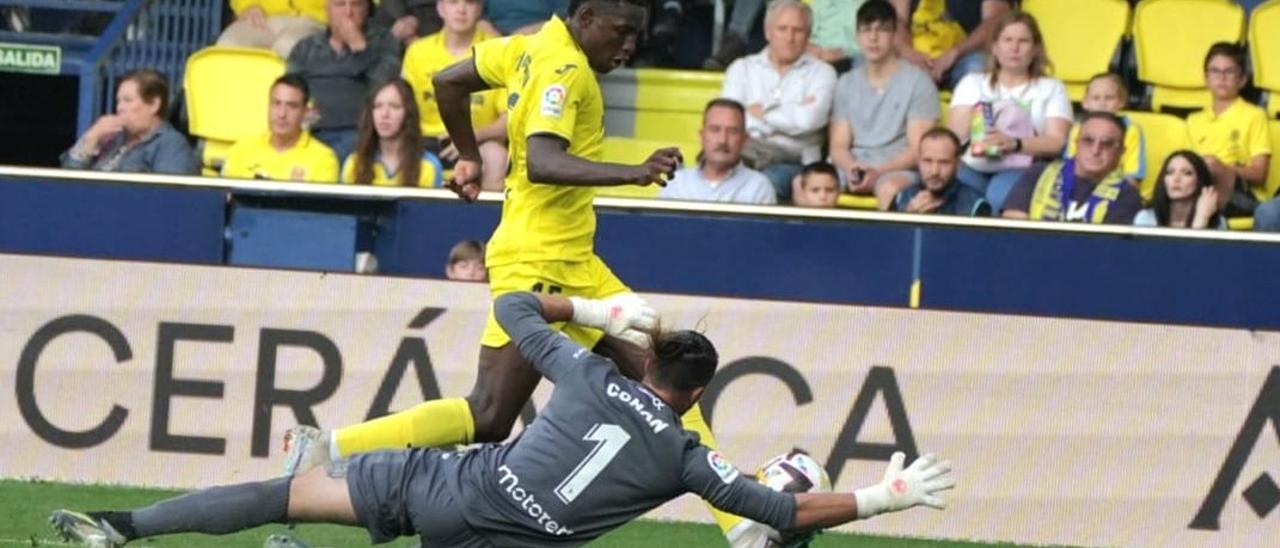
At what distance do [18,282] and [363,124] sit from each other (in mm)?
2505

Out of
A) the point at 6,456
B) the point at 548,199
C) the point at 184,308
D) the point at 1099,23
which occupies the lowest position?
the point at 6,456

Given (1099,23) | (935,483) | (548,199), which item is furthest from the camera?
(1099,23)

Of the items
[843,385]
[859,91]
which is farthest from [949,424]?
[859,91]

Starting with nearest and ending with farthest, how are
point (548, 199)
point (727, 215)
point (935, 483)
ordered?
point (935, 483)
point (548, 199)
point (727, 215)

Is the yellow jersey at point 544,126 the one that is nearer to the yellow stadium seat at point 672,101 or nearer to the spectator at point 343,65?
the spectator at point 343,65

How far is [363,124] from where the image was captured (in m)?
13.0

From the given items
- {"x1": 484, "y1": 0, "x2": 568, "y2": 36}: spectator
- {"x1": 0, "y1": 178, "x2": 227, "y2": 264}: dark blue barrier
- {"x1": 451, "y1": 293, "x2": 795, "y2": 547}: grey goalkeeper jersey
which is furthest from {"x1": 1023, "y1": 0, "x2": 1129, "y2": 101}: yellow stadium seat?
{"x1": 451, "y1": 293, "x2": 795, "y2": 547}: grey goalkeeper jersey

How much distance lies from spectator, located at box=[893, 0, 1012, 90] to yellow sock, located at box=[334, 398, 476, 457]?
5937 mm

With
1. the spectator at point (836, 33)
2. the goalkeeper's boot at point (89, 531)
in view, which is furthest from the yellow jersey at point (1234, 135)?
the goalkeeper's boot at point (89, 531)

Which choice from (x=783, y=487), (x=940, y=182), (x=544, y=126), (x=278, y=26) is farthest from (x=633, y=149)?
(x=783, y=487)

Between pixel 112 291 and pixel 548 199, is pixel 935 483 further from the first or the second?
pixel 112 291

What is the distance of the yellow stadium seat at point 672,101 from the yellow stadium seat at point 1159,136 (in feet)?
7.89

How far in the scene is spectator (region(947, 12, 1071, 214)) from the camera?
43.3 ft

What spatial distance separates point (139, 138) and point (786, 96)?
3.48 metres
